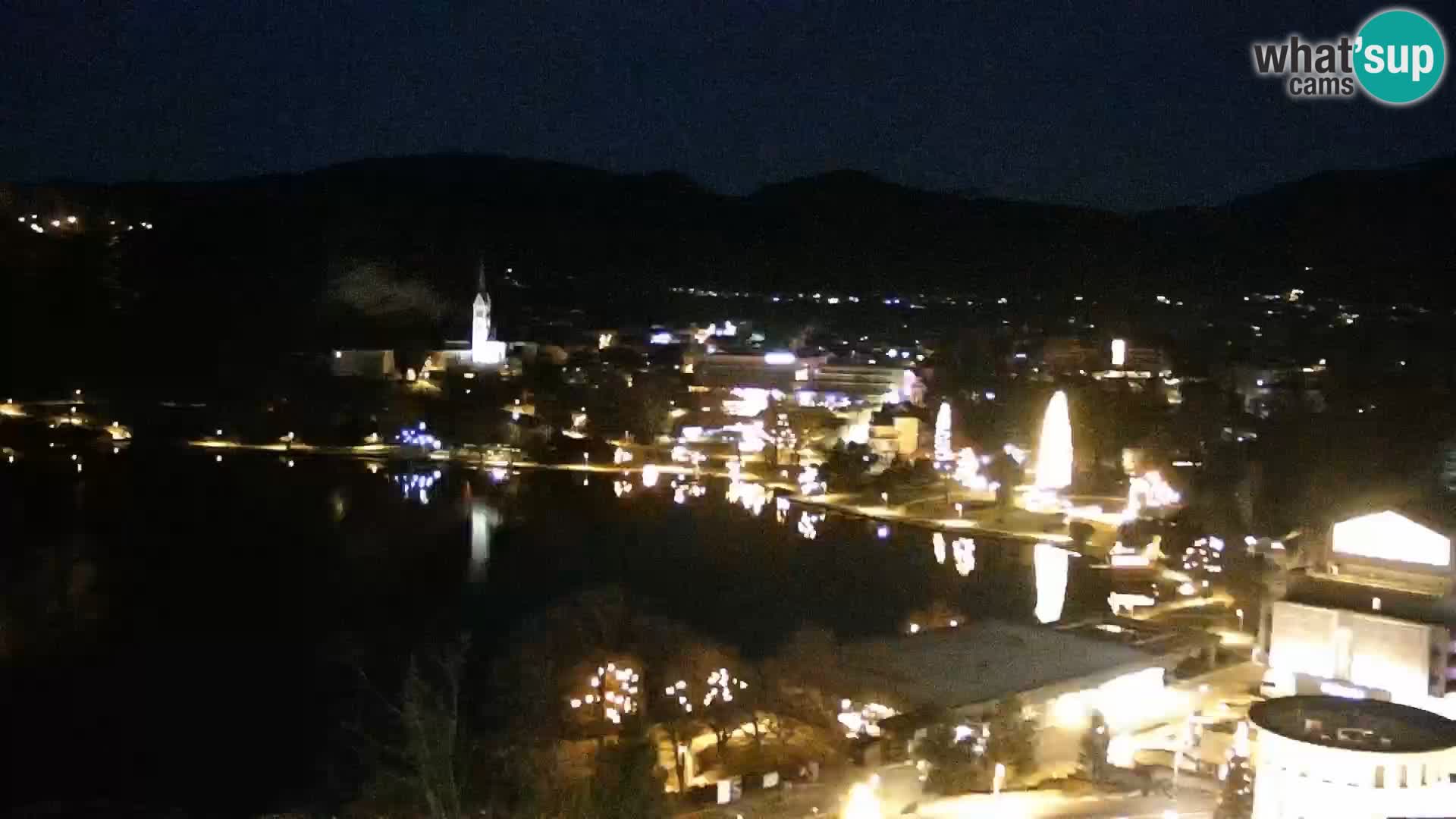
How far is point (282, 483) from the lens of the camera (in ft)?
33.9

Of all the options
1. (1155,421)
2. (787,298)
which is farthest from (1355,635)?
(787,298)

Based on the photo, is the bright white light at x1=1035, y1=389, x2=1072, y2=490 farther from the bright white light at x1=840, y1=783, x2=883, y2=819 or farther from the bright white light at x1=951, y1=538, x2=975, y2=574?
the bright white light at x1=840, y1=783, x2=883, y2=819

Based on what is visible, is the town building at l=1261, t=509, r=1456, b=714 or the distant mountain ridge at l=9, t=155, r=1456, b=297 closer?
the town building at l=1261, t=509, r=1456, b=714

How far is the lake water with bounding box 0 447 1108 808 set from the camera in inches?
177

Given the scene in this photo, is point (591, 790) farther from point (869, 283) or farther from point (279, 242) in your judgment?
point (869, 283)

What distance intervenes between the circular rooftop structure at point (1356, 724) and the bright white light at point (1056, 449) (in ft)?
22.9

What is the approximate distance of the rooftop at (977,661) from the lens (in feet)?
12.2

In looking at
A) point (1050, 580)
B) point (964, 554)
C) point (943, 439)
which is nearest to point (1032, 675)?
point (1050, 580)

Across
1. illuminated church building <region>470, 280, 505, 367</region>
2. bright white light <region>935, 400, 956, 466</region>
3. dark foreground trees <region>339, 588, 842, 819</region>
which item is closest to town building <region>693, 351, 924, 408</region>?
bright white light <region>935, 400, 956, 466</region>

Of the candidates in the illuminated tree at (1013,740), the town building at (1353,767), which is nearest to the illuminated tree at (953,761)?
the illuminated tree at (1013,740)

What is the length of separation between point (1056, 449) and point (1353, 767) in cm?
741

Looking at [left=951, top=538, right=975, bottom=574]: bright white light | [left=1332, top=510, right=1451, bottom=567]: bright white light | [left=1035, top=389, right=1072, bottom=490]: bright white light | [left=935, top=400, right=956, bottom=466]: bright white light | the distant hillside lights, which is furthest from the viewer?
the distant hillside lights

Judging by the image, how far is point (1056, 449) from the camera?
9.84 m

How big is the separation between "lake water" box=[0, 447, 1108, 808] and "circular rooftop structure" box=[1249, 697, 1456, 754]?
2725 mm
